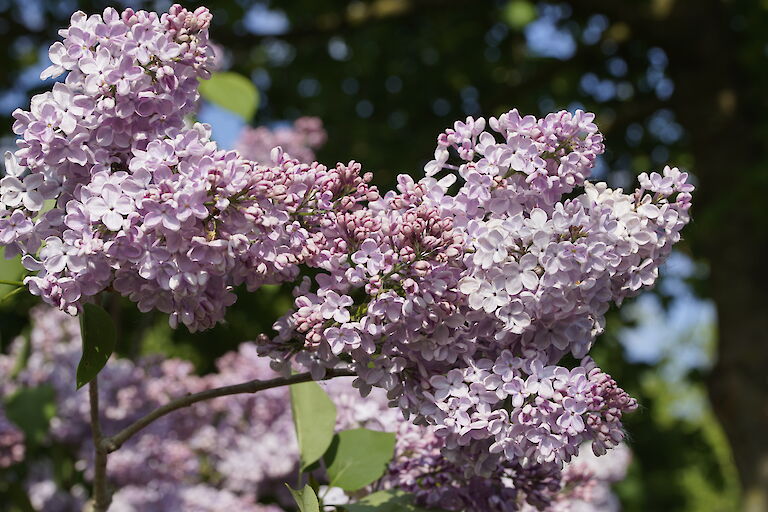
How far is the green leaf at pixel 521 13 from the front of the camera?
4.89m

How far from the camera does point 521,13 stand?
4895mm

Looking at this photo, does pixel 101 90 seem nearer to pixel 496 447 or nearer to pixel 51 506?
pixel 496 447

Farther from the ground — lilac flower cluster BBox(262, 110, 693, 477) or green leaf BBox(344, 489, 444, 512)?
lilac flower cluster BBox(262, 110, 693, 477)

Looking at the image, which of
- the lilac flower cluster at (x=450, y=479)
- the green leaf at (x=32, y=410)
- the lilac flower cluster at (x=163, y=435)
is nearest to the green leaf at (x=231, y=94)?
the lilac flower cluster at (x=163, y=435)

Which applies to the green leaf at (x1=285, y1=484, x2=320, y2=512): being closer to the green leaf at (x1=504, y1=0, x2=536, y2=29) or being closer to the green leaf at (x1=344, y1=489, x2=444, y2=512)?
the green leaf at (x1=344, y1=489, x2=444, y2=512)

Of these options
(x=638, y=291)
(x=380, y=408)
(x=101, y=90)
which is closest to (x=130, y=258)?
(x=101, y=90)

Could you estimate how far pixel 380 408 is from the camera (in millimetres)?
1637

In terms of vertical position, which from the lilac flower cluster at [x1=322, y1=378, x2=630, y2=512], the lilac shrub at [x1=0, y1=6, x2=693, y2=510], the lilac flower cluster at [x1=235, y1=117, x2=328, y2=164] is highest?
the lilac flower cluster at [x1=235, y1=117, x2=328, y2=164]

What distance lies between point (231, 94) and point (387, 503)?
1.33 meters

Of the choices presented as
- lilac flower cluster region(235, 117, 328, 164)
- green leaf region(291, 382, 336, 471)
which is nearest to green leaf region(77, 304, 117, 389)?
green leaf region(291, 382, 336, 471)

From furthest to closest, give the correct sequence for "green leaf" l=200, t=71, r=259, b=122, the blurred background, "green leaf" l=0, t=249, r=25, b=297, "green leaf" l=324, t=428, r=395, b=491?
the blurred background
"green leaf" l=200, t=71, r=259, b=122
"green leaf" l=324, t=428, r=395, b=491
"green leaf" l=0, t=249, r=25, b=297

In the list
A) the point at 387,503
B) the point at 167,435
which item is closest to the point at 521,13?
the point at 167,435

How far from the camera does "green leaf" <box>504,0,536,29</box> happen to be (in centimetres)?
489

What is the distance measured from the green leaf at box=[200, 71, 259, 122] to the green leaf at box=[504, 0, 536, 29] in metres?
2.83
